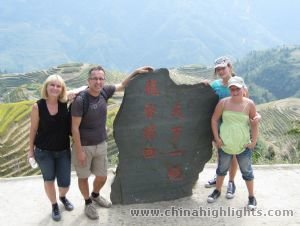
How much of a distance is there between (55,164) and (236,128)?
6.94 ft

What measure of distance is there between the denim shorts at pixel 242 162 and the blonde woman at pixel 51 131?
1826 millimetres

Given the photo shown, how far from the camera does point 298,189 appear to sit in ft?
20.5

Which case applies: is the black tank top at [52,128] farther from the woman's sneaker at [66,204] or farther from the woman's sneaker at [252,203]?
the woman's sneaker at [252,203]

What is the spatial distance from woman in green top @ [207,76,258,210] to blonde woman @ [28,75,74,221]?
1799 mm

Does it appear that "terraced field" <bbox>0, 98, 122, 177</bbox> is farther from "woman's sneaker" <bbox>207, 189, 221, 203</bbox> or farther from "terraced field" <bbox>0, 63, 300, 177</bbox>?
"woman's sneaker" <bbox>207, 189, 221, 203</bbox>

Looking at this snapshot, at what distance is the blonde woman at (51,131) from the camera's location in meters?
4.62

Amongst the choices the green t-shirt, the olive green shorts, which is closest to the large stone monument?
the olive green shorts

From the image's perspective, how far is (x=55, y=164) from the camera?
4953 mm

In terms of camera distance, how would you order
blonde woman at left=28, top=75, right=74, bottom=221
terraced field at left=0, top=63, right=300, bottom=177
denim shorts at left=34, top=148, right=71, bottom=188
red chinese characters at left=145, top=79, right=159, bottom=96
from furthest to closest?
terraced field at left=0, top=63, right=300, bottom=177 → red chinese characters at left=145, top=79, right=159, bottom=96 → denim shorts at left=34, top=148, right=71, bottom=188 → blonde woman at left=28, top=75, right=74, bottom=221

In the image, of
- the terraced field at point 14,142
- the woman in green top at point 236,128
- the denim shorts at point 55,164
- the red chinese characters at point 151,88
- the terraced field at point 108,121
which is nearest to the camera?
the denim shorts at point 55,164

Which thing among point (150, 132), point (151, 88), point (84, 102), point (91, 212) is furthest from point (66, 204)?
point (151, 88)

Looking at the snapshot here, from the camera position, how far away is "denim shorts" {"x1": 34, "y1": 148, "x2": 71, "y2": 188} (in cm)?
481

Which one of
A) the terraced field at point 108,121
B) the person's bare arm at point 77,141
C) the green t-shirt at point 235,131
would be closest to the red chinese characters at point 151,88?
the terraced field at point 108,121

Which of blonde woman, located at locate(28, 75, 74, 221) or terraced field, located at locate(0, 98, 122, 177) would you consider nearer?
blonde woman, located at locate(28, 75, 74, 221)
